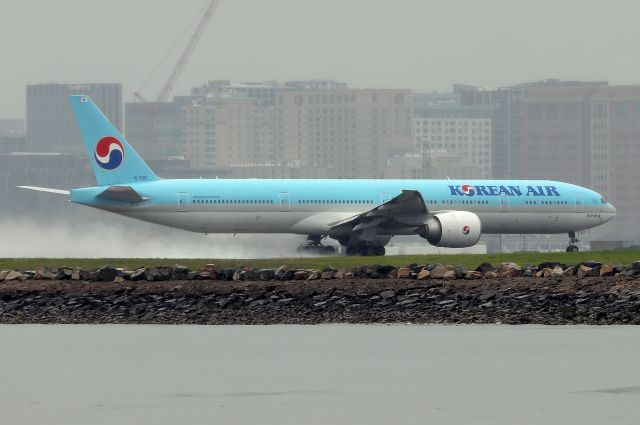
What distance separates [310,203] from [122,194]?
8.45 metres

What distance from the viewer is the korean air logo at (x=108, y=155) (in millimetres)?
74500

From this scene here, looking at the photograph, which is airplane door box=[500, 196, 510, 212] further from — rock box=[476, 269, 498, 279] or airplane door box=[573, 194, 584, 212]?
rock box=[476, 269, 498, 279]

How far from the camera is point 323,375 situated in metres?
34.9

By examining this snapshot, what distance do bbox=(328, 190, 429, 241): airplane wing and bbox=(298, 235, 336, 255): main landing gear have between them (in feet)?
3.07

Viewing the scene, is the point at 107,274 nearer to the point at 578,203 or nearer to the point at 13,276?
the point at 13,276

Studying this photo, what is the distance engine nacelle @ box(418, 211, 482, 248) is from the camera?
73125mm

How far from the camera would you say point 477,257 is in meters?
60.4

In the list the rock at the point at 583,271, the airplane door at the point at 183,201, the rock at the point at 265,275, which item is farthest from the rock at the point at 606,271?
the airplane door at the point at 183,201

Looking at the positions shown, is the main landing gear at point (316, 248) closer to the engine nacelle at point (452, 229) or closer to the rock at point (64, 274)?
the engine nacelle at point (452, 229)

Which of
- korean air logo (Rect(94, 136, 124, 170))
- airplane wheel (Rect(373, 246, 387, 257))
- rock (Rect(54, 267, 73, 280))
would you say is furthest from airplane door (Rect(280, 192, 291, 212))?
rock (Rect(54, 267, 73, 280))

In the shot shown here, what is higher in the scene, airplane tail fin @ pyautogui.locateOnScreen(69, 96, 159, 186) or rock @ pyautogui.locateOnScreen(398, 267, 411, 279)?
airplane tail fin @ pyautogui.locateOnScreen(69, 96, 159, 186)

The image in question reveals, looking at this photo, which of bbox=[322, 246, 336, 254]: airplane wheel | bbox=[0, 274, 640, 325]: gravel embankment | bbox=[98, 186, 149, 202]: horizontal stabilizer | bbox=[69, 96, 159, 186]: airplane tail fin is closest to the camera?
bbox=[0, 274, 640, 325]: gravel embankment

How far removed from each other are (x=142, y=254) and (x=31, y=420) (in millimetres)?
51973

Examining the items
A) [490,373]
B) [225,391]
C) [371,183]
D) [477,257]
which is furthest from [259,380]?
[371,183]
